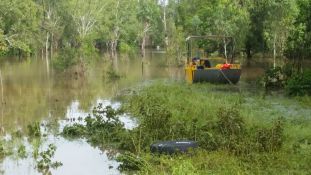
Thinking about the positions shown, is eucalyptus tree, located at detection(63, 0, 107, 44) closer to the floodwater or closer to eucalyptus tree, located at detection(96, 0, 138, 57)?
eucalyptus tree, located at detection(96, 0, 138, 57)

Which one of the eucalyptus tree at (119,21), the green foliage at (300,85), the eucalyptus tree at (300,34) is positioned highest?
the eucalyptus tree at (119,21)

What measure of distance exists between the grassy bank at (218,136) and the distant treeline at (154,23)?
428 inches

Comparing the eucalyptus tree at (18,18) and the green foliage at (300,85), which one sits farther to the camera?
the eucalyptus tree at (18,18)

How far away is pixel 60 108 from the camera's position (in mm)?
21094

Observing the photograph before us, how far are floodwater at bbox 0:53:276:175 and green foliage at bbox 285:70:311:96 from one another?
7405mm

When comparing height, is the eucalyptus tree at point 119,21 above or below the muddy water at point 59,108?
above

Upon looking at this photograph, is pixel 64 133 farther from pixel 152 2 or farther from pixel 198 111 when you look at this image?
pixel 152 2

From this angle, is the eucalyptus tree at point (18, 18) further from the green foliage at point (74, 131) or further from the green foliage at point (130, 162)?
the green foliage at point (130, 162)

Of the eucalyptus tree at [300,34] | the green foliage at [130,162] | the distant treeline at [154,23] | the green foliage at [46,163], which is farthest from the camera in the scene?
the distant treeline at [154,23]

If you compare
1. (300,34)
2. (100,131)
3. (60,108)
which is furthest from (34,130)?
(300,34)

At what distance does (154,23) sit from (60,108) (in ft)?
188

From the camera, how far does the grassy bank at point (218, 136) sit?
1026 cm

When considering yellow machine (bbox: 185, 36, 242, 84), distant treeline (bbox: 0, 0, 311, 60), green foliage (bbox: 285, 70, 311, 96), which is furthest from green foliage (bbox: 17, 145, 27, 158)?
yellow machine (bbox: 185, 36, 242, 84)

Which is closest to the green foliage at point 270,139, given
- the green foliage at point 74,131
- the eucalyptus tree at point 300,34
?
the green foliage at point 74,131
